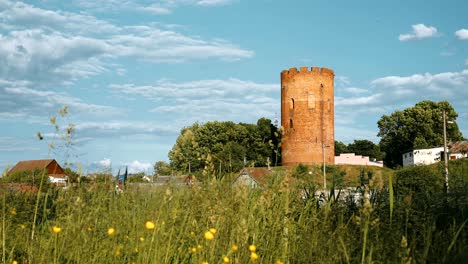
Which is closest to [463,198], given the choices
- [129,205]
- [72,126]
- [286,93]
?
[129,205]

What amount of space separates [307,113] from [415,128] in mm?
14184

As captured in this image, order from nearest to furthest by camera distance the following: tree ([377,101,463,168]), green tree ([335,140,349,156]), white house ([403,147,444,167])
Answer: white house ([403,147,444,167]) < tree ([377,101,463,168]) < green tree ([335,140,349,156])

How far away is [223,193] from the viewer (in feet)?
14.6

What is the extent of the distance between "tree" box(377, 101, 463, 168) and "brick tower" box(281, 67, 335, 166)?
10.2m

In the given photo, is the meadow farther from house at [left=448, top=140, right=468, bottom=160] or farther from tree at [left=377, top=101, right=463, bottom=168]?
tree at [left=377, top=101, right=463, bottom=168]

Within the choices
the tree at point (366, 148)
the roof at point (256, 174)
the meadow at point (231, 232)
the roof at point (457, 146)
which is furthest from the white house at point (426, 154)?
the meadow at point (231, 232)

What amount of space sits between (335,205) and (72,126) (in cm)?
248

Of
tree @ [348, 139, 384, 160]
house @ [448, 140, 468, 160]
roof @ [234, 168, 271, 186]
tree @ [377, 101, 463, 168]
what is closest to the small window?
tree @ [377, 101, 463, 168]

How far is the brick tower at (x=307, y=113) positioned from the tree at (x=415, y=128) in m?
10.2

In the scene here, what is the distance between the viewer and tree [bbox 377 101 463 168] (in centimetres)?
5466

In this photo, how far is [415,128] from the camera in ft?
184

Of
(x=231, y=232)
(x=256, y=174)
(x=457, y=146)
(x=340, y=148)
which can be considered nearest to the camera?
(x=231, y=232)

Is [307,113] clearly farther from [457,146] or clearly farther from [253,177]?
[253,177]

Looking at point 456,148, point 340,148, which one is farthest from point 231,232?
point 340,148
